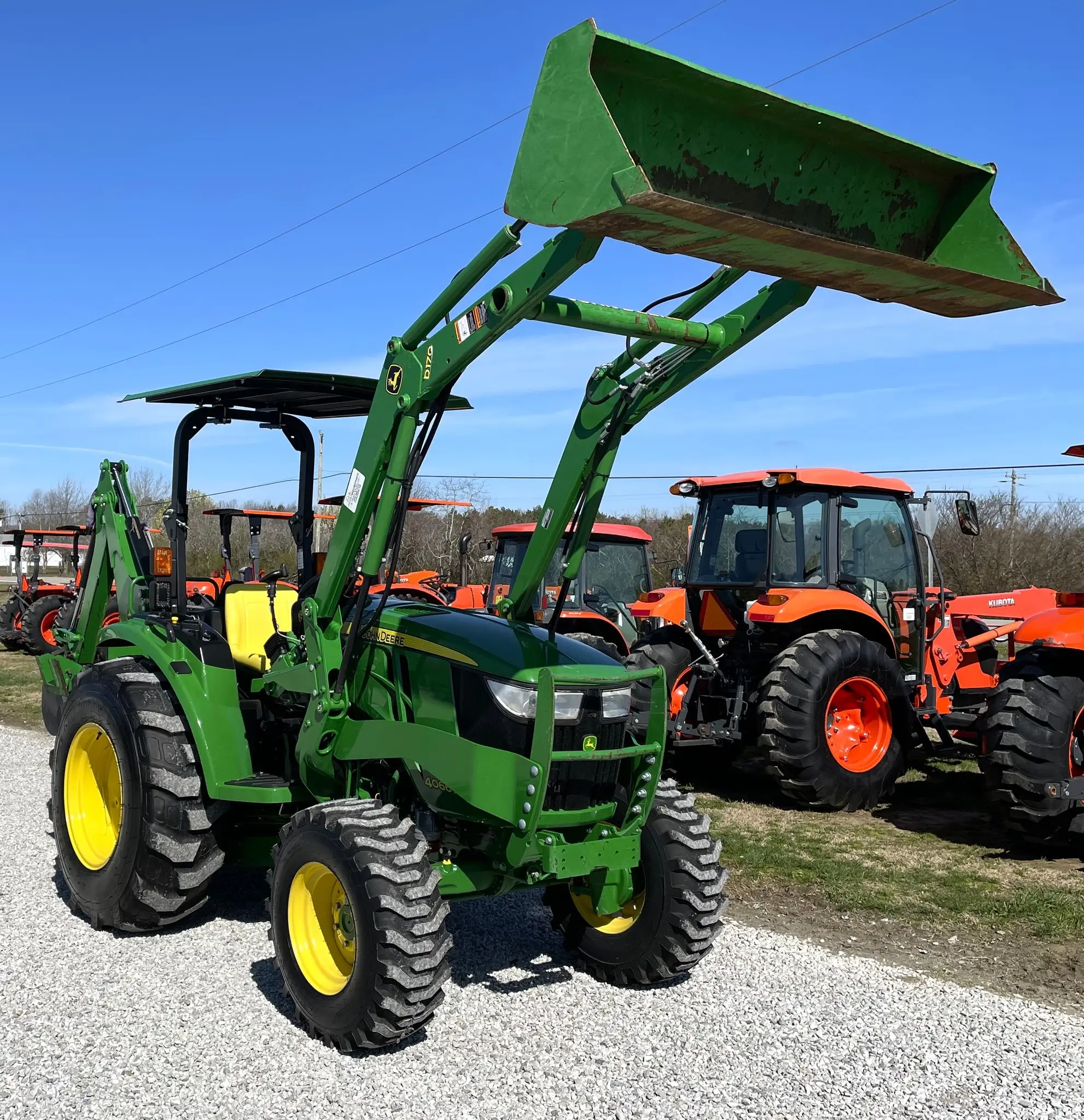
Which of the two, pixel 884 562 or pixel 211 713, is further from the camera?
pixel 884 562

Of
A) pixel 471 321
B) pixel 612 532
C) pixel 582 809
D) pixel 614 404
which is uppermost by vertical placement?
pixel 471 321

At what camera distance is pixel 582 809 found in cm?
416

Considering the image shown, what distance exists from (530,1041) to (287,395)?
309 centimetres

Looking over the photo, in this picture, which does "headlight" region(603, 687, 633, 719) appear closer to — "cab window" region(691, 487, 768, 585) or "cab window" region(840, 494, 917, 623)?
"cab window" region(691, 487, 768, 585)

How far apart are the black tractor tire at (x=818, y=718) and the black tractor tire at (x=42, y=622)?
1293 cm

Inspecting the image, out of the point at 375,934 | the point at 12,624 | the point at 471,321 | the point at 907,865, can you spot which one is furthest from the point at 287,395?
the point at 12,624

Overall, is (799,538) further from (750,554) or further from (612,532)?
(612,532)

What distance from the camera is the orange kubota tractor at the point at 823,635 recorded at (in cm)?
784

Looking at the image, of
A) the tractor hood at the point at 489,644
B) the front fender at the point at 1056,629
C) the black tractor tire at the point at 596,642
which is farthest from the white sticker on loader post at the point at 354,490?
the front fender at the point at 1056,629

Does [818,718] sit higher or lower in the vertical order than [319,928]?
higher

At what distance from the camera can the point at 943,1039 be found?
4.07 m

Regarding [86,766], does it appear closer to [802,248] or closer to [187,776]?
[187,776]

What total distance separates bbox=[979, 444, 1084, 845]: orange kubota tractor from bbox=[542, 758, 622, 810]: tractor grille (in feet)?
10.2

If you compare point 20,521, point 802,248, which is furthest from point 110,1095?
point 20,521
